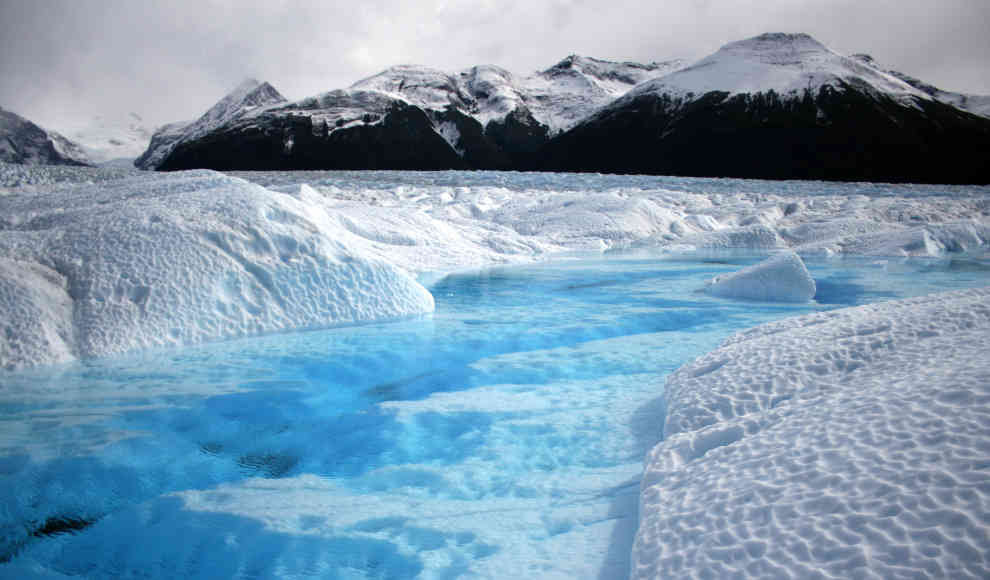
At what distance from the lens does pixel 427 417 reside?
9.22 ft

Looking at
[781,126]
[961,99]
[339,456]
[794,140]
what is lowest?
[339,456]

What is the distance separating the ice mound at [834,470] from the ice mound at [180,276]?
3.28 m

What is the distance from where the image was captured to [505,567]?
Result: 5.32ft

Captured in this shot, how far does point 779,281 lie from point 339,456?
17.7 feet

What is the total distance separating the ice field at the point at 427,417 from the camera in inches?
52.1

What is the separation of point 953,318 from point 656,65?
15222 cm

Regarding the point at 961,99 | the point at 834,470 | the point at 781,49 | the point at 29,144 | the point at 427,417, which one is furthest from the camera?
the point at 29,144

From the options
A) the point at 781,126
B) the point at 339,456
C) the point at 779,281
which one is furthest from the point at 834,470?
the point at 781,126

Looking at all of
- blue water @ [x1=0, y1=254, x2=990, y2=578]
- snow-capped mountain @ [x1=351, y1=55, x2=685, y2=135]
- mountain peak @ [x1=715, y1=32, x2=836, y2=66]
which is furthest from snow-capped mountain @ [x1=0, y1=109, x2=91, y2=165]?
blue water @ [x1=0, y1=254, x2=990, y2=578]

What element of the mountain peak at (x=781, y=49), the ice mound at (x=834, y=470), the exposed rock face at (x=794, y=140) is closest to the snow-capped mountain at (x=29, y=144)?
the exposed rock face at (x=794, y=140)

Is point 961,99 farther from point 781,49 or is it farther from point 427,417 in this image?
point 427,417

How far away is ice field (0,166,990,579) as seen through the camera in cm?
132

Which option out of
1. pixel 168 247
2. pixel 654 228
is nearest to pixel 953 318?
pixel 168 247

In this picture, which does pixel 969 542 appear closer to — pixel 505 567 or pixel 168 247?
pixel 505 567
